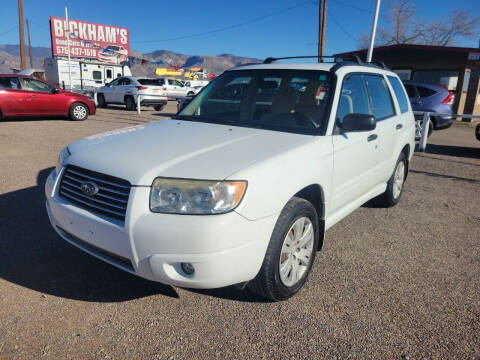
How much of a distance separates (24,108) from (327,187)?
39.4 ft

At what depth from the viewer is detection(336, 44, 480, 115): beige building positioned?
1784 cm

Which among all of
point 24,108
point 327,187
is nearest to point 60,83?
point 24,108

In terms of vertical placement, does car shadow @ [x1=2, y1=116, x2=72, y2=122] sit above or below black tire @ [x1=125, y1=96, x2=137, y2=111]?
below

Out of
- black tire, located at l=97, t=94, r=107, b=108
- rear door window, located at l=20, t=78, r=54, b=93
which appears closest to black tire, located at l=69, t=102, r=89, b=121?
rear door window, located at l=20, t=78, r=54, b=93

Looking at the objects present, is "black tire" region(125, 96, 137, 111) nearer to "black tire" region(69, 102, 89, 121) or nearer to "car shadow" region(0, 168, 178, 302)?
"black tire" region(69, 102, 89, 121)

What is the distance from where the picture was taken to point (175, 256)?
222cm

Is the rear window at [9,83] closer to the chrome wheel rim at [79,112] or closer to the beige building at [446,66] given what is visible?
the chrome wheel rim at [79,112]

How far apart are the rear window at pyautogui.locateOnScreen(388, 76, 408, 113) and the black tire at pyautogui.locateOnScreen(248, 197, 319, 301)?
9.22 ft

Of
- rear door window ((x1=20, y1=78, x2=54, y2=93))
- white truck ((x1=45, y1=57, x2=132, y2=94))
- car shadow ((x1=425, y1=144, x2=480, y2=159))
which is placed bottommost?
car shadow ((x1=425, y1=144, x2=480, y2=159))

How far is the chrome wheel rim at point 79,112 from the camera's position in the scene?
1312cm

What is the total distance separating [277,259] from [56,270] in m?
1.93

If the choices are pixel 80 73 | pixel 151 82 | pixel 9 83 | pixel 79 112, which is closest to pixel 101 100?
pixel 151 82

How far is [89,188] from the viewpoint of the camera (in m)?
2.49

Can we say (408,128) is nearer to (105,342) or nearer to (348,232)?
(348,232)
